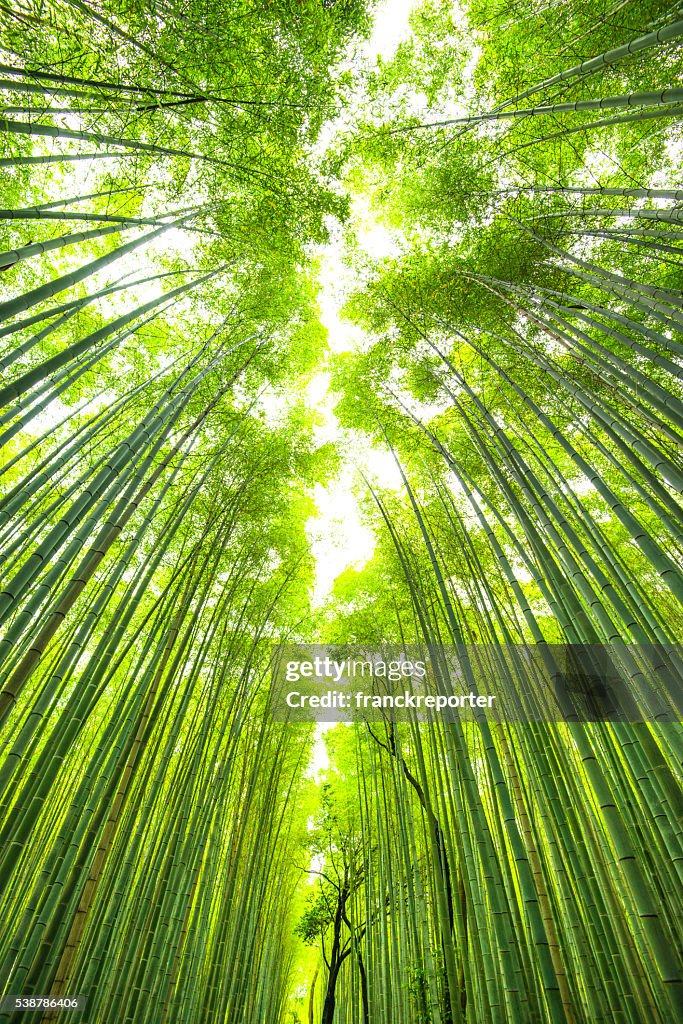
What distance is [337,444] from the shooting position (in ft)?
17.5

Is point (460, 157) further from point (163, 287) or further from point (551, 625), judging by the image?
point (551, 625)

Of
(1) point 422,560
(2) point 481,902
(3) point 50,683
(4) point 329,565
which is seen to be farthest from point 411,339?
(2) point 481,902

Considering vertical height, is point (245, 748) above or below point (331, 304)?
below

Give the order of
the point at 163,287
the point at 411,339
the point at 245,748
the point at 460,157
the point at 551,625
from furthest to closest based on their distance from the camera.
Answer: the point at 551,625 → the point at 245,748 → the point at 411,339 → the point at 163,287 → the point at 460,157

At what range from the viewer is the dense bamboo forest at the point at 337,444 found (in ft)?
6.53

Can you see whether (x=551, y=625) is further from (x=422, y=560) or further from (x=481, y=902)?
(x=481, y=902)

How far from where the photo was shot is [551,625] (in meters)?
5.20

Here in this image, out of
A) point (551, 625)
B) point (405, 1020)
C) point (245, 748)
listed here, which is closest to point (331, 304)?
point (551, 625)

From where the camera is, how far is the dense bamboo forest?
199 centimetres

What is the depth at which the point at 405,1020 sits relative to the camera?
11.7ft

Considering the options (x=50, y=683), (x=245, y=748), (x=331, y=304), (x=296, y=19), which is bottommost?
(x=50, y=683)

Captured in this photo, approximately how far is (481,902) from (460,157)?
15.8 ft

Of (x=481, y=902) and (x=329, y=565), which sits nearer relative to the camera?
(x=481, y=902)

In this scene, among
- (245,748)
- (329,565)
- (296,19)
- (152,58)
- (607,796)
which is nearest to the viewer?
(607,796)
